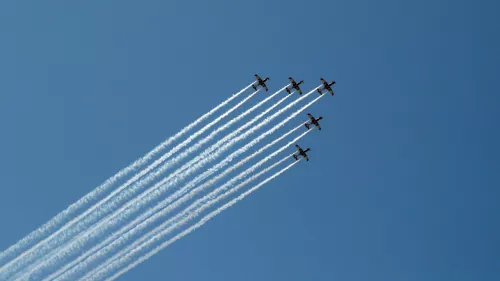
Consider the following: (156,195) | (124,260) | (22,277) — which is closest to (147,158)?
(156,195)

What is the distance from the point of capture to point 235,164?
95.4 m

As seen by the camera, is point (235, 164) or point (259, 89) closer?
point (235, 164)

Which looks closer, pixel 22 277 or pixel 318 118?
pixel 22 277

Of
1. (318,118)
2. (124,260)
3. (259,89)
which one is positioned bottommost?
(124,260)

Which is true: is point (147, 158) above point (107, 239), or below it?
above

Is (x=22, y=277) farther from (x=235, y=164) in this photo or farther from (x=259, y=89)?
(x=259, y=89)

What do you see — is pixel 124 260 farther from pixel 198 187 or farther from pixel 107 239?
pixel 198 187

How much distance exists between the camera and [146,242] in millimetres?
92188

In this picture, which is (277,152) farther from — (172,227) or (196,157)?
(172,227)

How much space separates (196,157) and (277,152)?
9738mm

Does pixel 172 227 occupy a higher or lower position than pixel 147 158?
lower

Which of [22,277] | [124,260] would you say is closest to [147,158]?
[124,260]

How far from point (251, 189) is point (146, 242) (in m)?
13.4

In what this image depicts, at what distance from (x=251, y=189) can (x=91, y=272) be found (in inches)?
802
